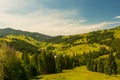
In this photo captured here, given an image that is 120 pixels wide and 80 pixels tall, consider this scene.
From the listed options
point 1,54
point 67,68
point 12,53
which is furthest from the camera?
point 67,68

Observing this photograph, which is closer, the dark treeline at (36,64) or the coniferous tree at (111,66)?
the dark treeline at (36,64)

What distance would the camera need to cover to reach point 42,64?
131m

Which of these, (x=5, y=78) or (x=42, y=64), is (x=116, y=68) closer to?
(x=42, y=64)

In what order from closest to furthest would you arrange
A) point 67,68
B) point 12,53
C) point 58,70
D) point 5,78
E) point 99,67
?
point 5,78 < point 12,53 < point 58,70 < point 99,67 < point 67,68

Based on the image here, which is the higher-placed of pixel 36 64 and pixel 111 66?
pixel 36 64

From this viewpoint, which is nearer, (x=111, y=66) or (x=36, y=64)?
(x=36, y=64)

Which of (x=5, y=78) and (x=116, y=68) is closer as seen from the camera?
(x=5, y=78)

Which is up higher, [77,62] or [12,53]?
[12,53]

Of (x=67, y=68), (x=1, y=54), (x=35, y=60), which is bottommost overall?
(x=67, y=68)

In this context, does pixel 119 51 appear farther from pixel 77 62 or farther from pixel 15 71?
pixel 15 71

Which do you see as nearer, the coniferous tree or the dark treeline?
the dark treeline

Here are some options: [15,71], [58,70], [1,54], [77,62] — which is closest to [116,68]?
[58,70]

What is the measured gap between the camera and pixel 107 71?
456 feet

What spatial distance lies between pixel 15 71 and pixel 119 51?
419 feet
